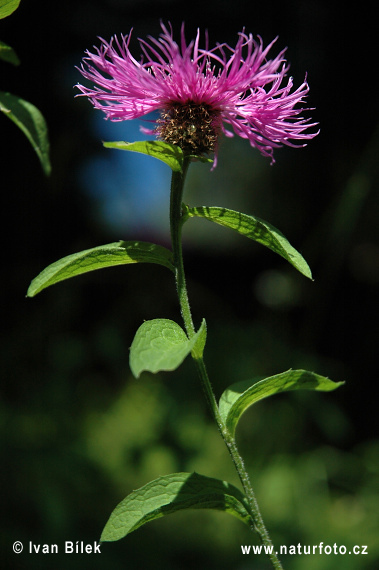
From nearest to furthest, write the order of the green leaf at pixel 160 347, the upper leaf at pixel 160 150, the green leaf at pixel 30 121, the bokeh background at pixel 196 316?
the green leaf at pixel 160 347 < the upper leaf at pixel 160 150 < the green leaf at pixel 30 121 < the bokeh background at pixel 196 316

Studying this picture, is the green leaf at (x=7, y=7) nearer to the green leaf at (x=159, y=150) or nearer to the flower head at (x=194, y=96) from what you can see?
the flower head at (x=194, y=96)

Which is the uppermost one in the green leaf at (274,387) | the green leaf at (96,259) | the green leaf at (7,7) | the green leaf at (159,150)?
the green leaf at (7,7)

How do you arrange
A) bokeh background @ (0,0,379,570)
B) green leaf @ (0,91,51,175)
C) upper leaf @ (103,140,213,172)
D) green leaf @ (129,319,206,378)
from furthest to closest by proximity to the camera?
bokeh background @ (0,0,379,570) < green leaf @ (0,91,51,175) < upper leaf @ (103,140,213,172) < green leaf @ (129,319,206,378)

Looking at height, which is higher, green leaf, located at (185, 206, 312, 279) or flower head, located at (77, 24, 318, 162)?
flower head, located at (77, 24, 318, 162)

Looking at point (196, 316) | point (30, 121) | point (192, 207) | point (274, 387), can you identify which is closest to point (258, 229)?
point (192, 207)

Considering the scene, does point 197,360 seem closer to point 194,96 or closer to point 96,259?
point 96,259

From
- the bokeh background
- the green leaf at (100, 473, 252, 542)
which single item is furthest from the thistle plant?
the bokeh background

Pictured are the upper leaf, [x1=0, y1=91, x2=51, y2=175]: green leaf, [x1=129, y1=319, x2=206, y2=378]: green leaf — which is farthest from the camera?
[x1=0, y1=91, x2=51, y2=175]: green leaf

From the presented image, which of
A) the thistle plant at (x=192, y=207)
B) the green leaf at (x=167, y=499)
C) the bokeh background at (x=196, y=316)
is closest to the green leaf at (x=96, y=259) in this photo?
the thistle plant at (x=192, y=207)

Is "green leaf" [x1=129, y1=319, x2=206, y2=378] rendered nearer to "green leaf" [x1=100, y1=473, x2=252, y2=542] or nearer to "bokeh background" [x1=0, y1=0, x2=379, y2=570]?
"green leaf" [x1=100, y1=473, x2=252, y2=542]

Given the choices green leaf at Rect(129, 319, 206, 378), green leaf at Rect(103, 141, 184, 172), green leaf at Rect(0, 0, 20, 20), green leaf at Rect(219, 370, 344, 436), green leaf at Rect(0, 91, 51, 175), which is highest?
green leaf at Rect(0, 0, 20, 20)
